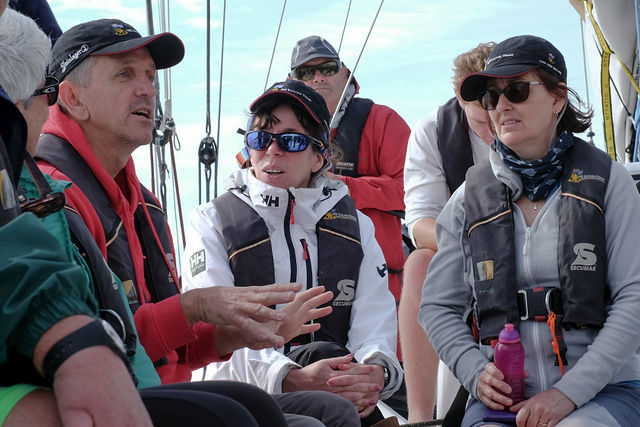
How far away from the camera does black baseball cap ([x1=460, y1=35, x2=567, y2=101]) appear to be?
2.97 metres

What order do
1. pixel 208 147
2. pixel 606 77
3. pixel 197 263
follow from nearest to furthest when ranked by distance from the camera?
pixel 197 263, pixel 208 147, pixel 606 77

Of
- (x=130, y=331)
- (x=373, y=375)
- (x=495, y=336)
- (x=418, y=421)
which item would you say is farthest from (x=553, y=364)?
(x=130, y=331)

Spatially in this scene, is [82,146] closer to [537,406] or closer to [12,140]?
[12,140]

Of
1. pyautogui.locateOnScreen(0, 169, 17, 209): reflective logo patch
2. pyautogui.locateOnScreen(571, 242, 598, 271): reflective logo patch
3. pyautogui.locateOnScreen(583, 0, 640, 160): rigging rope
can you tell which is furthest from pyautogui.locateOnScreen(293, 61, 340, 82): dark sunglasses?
pyautogui.locateOnScreen(0, 169, 17, 209): reflective logo patch

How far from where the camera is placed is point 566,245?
109 inches

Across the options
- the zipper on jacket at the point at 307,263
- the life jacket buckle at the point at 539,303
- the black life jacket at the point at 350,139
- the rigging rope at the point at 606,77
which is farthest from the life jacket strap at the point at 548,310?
the rigging rope at the point at 606,77

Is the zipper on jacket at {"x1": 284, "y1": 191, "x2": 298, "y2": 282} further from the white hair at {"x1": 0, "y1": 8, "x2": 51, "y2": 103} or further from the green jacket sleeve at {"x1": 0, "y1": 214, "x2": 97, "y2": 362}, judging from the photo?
the green jacket sleeve at {"x1": 0, "y1": 214, "x2": 97, "y2": 362}

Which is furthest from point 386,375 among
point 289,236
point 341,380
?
point 289,236

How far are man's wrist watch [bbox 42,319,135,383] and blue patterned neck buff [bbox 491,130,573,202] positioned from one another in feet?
6.19

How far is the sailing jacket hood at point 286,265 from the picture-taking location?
124 inches

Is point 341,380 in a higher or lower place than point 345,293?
lower

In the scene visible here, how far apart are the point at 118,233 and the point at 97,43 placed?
2.19 feet

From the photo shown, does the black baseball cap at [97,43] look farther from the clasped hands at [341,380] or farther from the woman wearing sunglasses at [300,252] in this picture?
the clasped hands at [341,380]

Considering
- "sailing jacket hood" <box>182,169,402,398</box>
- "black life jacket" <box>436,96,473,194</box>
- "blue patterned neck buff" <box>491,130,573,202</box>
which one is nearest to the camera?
"blue patterned neck buff" <box>491,130,573,202</box>
